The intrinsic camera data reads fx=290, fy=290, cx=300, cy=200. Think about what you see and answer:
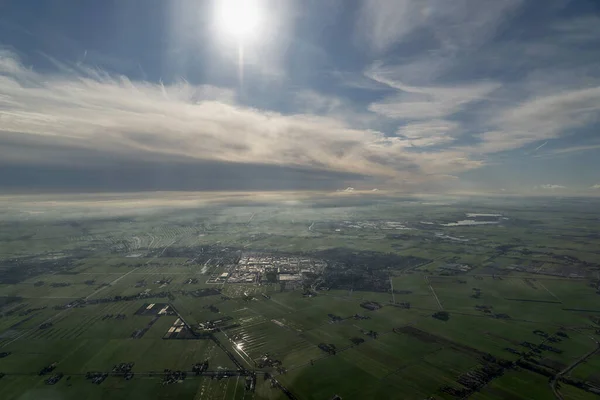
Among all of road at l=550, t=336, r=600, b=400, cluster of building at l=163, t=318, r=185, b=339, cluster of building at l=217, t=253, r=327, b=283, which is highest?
cluster of building at l=217, t=253, r=327, b=283

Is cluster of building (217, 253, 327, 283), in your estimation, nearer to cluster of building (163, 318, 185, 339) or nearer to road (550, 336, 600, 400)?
cluster of building (163, 318, 185, 339)

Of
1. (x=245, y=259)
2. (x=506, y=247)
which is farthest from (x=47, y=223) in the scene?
(x=506, y=247)

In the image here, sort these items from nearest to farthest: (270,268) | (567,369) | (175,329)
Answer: (567,369), (175,329), (270,268)

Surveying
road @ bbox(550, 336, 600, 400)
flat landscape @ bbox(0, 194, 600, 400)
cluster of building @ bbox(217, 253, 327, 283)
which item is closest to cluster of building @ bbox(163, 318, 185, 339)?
flat landscape @ bbox(0, 194, 600, 400)

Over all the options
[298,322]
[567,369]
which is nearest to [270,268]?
[298,322]

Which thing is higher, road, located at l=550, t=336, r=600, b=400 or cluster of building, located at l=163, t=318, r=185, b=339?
cluster of building, located at l=163, t=318, r=185, b=339

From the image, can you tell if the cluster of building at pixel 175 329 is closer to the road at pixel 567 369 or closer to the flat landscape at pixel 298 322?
the flat landscape at pixel 298 322

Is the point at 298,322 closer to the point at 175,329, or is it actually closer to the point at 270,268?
the point at 175,329

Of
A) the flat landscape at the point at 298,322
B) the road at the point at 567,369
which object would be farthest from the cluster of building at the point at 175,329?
the road at the point at 567,369

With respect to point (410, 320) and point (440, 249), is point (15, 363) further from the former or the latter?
point (440, 249)
